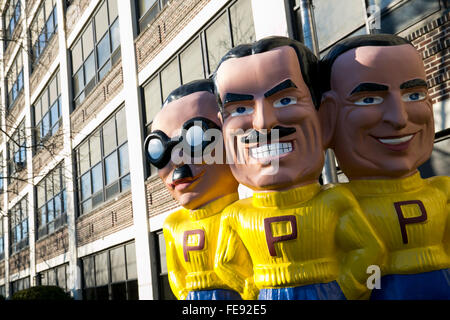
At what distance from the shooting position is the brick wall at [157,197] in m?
10.5

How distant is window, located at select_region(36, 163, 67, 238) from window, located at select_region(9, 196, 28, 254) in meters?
1.54

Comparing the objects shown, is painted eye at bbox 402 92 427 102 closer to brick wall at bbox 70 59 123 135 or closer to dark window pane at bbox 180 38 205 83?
dark window pane at bbox 180 38 205 83

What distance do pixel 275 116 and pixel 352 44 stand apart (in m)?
0.74

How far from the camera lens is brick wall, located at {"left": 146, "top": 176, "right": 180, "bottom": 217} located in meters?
10.5

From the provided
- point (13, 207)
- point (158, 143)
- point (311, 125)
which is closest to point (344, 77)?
point (311, 125)

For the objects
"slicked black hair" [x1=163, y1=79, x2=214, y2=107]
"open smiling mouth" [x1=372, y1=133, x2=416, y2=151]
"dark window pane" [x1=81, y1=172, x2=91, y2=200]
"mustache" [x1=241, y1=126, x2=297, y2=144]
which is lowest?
"open smiling mouth" [x1=372, y1=133, x2=416, y2=151]

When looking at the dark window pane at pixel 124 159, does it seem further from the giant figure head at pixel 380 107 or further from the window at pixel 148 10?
the giant figure head at pixel 380 107

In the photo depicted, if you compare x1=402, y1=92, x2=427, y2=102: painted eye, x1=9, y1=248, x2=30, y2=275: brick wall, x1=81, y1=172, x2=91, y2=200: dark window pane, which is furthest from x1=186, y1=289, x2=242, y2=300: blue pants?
x1=9, y1=248, x2=30, y2=275: brick wall

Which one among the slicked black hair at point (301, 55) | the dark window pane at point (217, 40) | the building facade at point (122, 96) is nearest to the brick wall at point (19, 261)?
the building facade at point (122, 96)

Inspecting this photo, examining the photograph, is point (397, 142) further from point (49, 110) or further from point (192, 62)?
point (49, 110)

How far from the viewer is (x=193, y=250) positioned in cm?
390

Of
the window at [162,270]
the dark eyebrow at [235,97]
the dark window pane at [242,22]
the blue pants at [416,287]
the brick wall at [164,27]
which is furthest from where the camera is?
the window at [162,270]

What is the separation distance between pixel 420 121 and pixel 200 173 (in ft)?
5.43

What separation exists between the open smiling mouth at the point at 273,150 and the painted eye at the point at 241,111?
261 millimetres
